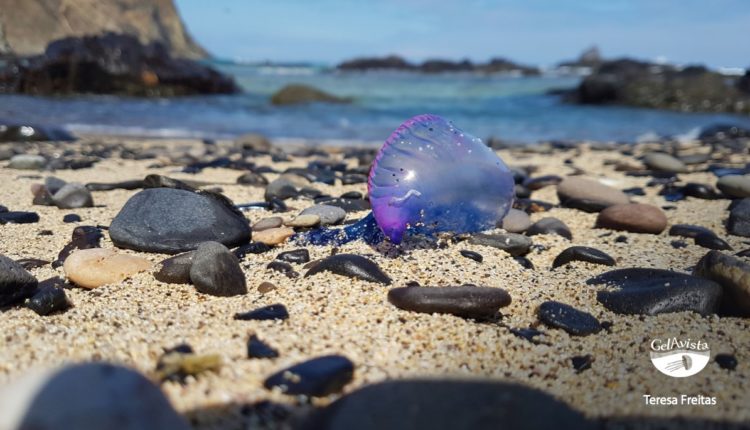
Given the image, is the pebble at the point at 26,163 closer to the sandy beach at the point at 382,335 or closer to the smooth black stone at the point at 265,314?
the sandy beach at the point at 382,335

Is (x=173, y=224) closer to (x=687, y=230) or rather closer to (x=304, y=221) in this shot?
(x=304, y=221)

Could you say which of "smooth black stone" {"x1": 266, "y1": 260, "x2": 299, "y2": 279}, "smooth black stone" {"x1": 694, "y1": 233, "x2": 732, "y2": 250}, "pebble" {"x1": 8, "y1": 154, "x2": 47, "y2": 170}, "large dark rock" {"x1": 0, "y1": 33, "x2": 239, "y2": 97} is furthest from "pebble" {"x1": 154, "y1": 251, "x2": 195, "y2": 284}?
"large dark rock" {"x1": 0, "y1": 33, "x2": 239, "y2": 97}

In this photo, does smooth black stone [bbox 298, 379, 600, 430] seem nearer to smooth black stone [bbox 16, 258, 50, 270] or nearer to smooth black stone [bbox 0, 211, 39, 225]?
smooth black stone [bbox 16, 258, 50, 270]

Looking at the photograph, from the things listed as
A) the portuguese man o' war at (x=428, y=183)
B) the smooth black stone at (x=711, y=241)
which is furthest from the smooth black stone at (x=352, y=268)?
the smooth black stone at (x=711, y=241)

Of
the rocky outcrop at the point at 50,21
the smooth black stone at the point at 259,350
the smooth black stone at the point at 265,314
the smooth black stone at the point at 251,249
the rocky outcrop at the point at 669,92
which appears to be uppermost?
the rocky outcrop at the point at 50,21

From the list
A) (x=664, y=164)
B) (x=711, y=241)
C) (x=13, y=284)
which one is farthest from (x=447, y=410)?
(x=664, y=164)

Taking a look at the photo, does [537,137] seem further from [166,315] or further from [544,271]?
[166,315]
